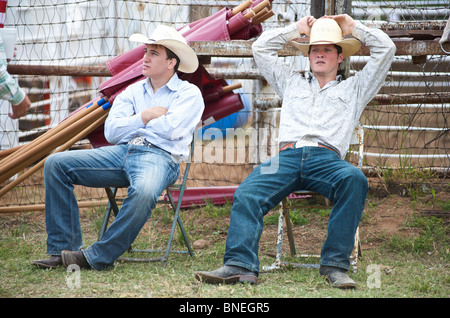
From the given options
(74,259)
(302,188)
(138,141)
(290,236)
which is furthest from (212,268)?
(138,141)

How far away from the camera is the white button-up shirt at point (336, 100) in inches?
159

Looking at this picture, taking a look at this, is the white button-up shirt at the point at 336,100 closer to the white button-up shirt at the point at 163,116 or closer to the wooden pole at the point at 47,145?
the white button-up shirt at the point at 163,116

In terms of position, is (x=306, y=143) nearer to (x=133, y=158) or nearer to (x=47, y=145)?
(x=133, y=158)

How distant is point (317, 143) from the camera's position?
4023 mm

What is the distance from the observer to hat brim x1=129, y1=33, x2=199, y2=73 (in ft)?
14.2

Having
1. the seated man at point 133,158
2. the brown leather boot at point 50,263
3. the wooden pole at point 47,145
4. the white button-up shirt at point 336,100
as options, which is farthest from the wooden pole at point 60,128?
the white button-up shirt at point 336,100

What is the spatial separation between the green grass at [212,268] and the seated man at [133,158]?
217 mm

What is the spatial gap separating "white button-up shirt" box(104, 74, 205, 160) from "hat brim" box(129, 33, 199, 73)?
0.15 m

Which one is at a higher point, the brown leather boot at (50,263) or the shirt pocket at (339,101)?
the shirt pocket at (339,101)

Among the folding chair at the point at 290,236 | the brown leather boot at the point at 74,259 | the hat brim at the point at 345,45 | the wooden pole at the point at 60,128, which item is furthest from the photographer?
the wooden pole at the point at 60,128

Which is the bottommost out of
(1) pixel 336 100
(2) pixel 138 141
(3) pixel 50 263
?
(3) pixel 50 263

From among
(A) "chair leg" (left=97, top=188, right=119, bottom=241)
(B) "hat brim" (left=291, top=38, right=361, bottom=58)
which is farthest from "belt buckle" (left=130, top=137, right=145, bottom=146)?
(B) "hat brim" (left=291, top=38, right=361, bottom=58)

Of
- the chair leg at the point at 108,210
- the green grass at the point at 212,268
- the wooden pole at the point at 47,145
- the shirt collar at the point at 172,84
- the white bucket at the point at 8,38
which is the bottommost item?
the green grass at the point at 212,268

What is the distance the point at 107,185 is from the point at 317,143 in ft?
5.17
